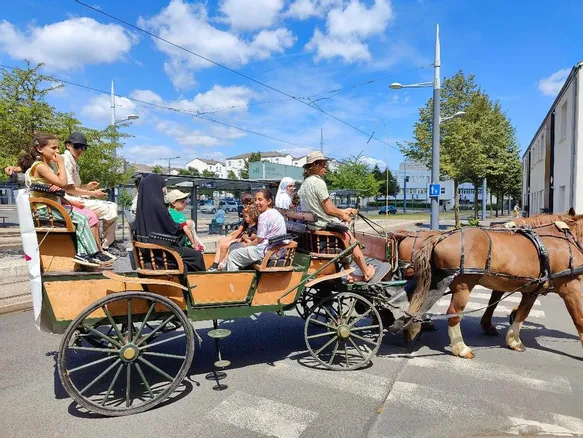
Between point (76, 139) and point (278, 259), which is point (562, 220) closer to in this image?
point (278, 259)

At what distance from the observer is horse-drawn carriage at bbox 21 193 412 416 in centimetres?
346

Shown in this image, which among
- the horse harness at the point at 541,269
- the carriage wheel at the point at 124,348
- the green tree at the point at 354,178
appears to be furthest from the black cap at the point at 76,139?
the green tree at the point at 354,178

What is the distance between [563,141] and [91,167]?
16.5 m

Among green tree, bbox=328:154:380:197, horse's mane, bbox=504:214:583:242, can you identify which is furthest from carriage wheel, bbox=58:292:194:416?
green tree, bbox=328:154:380:197

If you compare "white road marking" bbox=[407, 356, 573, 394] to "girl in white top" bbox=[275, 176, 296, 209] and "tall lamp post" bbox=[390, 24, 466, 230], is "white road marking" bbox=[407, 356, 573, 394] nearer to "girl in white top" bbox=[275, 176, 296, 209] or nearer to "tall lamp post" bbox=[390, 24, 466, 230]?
"girl in white top" bbox=[275, 176, 296, 209]

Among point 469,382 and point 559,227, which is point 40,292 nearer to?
point 469,382

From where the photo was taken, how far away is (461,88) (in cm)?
2239

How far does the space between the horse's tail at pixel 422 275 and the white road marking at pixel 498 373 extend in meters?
0.62

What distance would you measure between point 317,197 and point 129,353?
8.04 feet

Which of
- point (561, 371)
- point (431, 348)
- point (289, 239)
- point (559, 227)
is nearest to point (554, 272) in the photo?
point (559, 227)

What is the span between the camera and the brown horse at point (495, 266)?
473 cm

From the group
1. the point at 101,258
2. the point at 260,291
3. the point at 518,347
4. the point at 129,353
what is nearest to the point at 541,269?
the point at 518,347

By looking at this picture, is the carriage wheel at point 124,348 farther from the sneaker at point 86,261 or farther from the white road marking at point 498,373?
the white road marking at point 498,373

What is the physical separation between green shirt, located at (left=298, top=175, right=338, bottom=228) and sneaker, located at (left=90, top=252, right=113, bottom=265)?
2.17 metres
